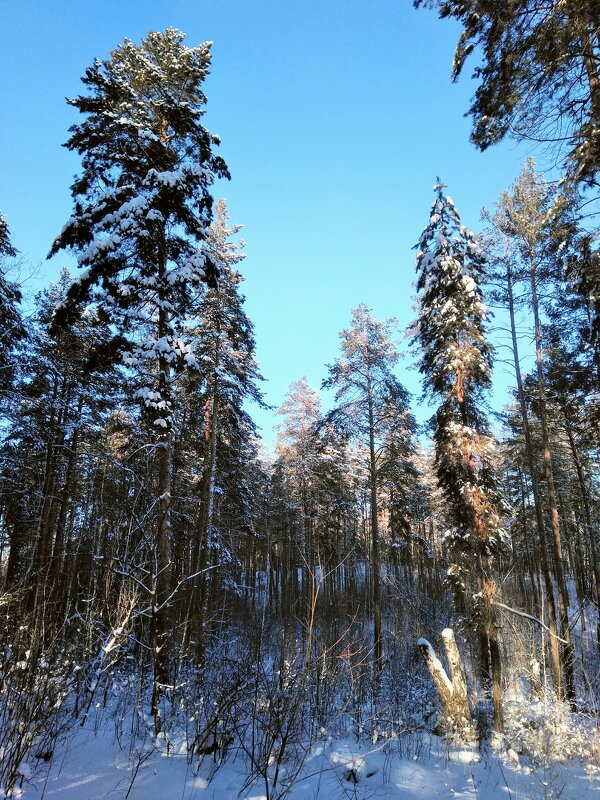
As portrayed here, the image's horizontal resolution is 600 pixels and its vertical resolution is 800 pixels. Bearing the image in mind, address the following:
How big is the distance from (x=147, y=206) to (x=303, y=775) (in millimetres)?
10221

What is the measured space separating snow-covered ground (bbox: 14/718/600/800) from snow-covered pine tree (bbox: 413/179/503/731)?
6.05 meters

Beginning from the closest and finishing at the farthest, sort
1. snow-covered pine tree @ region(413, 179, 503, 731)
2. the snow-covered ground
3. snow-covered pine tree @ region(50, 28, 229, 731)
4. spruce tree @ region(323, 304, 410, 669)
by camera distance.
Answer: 1. the snow-covered ground
2. snow-covered pine tree @ region(50, 28, 229, 731)
3. snow-covered pine tree @ region(413, 179, 503, 731)
4. spruce tree @ region(323, 304, 410, 669)

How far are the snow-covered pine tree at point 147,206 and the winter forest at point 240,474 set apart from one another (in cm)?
6

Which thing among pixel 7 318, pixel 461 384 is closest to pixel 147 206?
pixel 7 318

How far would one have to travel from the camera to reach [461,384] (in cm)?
1393

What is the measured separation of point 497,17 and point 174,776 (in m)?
10.7

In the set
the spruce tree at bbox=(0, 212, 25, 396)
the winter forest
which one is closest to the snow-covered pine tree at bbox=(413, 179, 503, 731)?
the winter forest

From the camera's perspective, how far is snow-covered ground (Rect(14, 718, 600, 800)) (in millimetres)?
4859

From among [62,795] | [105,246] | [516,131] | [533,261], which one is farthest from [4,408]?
[533,261]

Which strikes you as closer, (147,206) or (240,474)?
(147,206)

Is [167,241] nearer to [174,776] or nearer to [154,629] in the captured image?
[154,629]

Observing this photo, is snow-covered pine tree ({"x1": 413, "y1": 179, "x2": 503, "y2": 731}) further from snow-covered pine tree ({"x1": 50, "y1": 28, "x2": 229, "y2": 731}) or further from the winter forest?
snow-covered pine tree ({"x1": 50, "y1": 28, "x2": 229, "y2": 731})

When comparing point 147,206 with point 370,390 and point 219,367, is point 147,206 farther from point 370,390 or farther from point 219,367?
point 370,390

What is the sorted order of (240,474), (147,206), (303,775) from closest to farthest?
(303,775), (147,206), (240,474)
